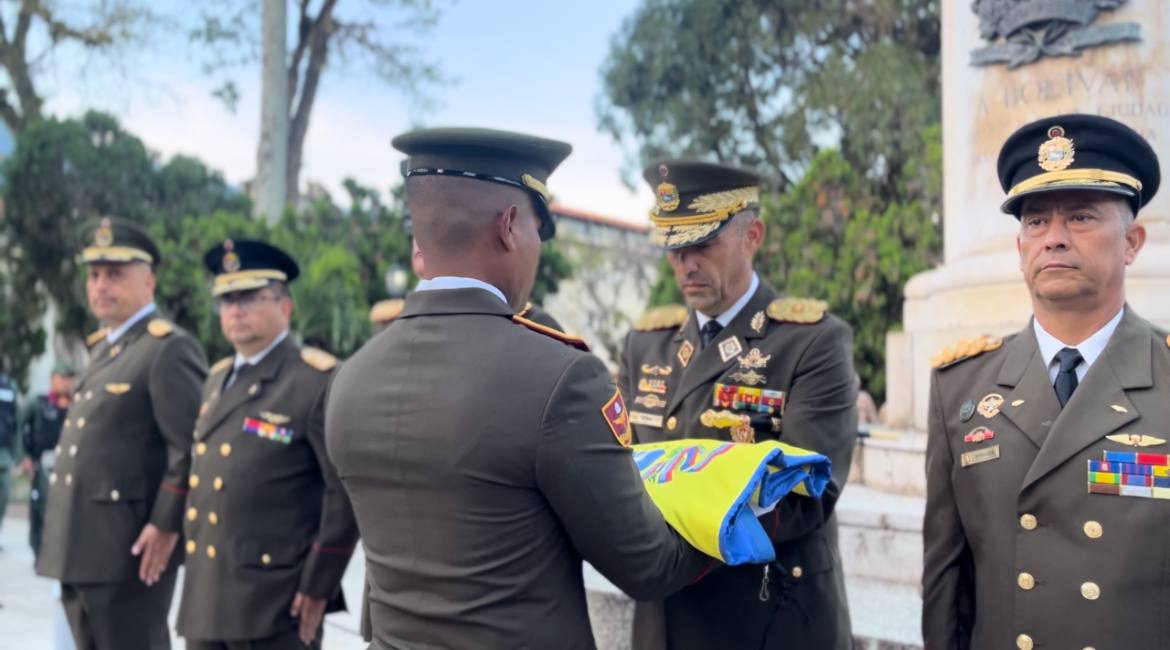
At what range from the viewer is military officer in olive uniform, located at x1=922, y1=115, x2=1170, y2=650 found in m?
2.16

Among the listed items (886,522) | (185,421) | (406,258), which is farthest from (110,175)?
(886,522)

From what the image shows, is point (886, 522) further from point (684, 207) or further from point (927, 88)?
point (927, 88)

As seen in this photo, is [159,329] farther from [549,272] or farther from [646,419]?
[549,272]

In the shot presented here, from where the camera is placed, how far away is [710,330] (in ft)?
10.8

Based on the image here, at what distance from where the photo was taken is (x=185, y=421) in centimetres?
475

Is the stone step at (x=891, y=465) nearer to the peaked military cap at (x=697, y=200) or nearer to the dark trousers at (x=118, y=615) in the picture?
the peaked military cap at (x=697, y=200)

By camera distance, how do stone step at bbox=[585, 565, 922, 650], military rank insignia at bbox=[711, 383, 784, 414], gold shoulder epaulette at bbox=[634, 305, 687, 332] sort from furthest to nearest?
1. stone step at bbox=[585, 565, 922, 650]
2. gold shoulder epaulette at bbox=[634, 305, 687, 332]
3. military rank insignia at bbox=[711, 383, 784, 414]

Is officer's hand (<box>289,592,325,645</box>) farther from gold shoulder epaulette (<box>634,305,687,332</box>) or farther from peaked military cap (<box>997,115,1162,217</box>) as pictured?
peaked military cap (<box>997,115,1162,217</box>)

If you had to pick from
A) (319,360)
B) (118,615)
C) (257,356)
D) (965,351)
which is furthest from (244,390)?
(965,351)

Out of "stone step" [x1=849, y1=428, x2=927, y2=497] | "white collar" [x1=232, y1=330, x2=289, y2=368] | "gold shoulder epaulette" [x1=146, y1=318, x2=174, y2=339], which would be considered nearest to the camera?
"white collar" [x1=232, y1=330, x2=289, y2=368]

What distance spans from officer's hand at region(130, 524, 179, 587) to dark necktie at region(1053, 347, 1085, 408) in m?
3.82

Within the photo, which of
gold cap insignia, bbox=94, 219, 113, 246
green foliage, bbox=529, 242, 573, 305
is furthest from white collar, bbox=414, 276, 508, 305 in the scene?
green foliage, bbox=529, 242, 573, 305

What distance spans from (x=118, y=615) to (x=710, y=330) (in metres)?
3.16

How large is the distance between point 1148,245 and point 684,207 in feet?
13.7
